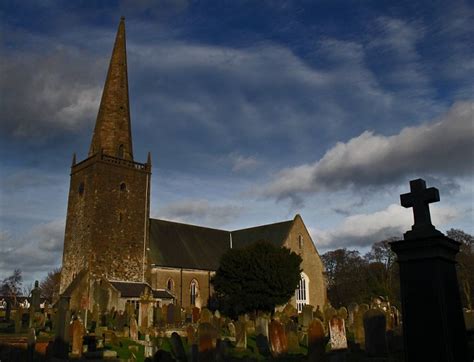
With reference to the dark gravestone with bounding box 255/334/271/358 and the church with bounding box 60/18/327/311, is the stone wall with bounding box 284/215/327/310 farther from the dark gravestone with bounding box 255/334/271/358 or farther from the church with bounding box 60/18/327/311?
the dark gravestone with bounding box 255/334/271/358

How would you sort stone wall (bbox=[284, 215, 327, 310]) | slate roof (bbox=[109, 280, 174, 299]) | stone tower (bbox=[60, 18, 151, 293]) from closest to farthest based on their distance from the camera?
slate roof (bbox=[109, 280, 174, 299]) < stone tower (bbox=[60, 18, 151, 293]) < stone wall (bbox=[284, 215, 327, 310])

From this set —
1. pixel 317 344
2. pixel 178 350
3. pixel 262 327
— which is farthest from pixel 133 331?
pixel 317 344

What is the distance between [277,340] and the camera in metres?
13.4

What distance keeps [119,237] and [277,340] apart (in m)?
22.4

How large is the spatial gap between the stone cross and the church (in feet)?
83.2

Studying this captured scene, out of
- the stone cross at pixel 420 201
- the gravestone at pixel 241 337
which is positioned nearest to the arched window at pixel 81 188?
the gravestone at pixel 241 337

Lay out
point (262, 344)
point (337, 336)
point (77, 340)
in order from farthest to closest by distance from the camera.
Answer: point (262, 344)
point (77, 340)
point (337, 336)

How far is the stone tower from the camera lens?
1268 inches

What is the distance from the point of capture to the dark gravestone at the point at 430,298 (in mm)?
5664

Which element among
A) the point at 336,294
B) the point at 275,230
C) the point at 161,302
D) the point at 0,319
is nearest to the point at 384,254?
the point at 336,294

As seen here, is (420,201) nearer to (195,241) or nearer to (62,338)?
(62,338)

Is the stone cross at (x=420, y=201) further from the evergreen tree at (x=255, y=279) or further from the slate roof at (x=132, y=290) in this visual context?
the slate roof at (x=132, y=290)

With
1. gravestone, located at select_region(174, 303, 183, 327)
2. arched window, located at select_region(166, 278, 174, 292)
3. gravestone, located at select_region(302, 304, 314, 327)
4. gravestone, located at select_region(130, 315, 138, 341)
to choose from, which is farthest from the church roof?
gravestone, located at select_region(130, 315, 138, 341)

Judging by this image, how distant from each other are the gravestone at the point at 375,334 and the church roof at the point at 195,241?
80.9 ft
